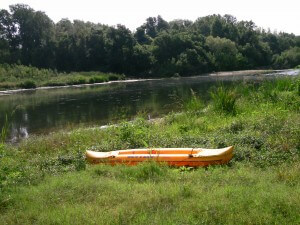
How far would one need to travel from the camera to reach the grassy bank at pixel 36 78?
4597 cm

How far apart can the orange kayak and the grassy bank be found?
133 ft

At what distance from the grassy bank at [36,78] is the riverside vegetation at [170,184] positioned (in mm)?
39309

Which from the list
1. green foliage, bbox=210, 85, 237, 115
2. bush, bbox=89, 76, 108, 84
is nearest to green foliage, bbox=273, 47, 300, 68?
bush, bbox=89, 76, 108, 84

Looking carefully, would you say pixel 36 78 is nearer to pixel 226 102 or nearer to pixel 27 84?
pixel 27 84

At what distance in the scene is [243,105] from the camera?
11430mm

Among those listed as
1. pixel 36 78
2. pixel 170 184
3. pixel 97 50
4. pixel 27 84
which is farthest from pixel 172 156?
pixel 97 50

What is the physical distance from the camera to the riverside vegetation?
411 cm

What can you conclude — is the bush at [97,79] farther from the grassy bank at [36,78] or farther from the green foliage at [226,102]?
the green foliage at [226,102]

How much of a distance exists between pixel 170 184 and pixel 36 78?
4745 cm

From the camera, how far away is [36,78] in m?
49.3

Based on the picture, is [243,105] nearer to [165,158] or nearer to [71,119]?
[165,158]

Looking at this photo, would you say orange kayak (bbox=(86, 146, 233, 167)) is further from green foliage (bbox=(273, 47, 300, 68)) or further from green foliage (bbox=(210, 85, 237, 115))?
green foliage (bbox=(273, 47, 300, 68))

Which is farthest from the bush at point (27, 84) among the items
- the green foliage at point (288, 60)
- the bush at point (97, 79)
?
the green foliage at point (288, 60)

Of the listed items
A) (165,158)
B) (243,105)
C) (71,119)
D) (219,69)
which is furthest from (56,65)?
(165,158)
